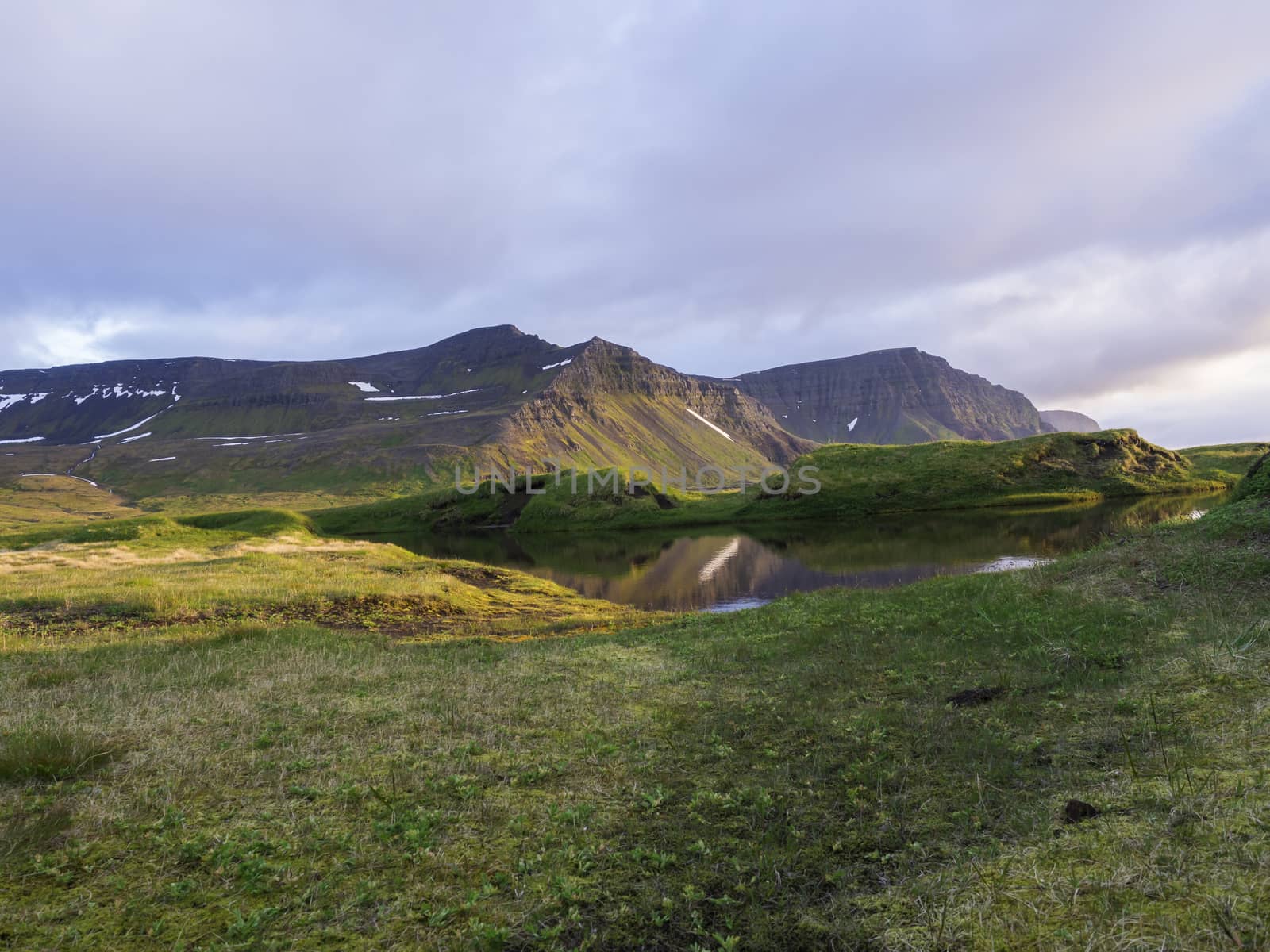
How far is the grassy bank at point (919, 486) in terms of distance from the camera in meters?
109

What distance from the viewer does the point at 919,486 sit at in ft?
375

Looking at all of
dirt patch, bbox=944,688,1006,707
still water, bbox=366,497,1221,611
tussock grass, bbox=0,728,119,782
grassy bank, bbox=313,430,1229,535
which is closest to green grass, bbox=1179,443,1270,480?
grassy bank, bbox=313,430,1229,535

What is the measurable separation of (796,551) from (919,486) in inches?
2367

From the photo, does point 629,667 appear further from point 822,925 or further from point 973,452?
point 973,452

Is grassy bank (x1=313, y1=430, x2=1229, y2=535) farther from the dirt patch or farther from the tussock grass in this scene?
the tussock grass

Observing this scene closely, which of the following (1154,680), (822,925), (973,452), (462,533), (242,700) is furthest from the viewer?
(462,533)

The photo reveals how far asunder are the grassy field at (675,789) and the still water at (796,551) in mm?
24594

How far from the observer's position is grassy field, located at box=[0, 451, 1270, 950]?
6.00 m

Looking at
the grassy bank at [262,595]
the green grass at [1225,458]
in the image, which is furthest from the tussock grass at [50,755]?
the green grass at [1225,458]

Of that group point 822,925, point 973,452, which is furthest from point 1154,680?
point 973,452

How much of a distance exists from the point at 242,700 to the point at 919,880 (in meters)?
14.2

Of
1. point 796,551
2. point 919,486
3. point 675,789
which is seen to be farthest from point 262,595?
point 919,486

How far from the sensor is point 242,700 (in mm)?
13773

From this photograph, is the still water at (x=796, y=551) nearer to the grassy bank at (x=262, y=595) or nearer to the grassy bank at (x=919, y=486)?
the grassy bank at (x=919, y=486)
